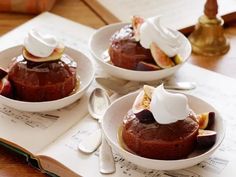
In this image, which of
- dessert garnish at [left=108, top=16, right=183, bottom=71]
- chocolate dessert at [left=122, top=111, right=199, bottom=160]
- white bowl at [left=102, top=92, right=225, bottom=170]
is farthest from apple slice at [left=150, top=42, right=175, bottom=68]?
chocolate dessert at [left=122, top=111, right=199, bottom=160]

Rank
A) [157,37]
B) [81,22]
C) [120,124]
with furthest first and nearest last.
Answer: [81,22] < [157,37] < [120,124]

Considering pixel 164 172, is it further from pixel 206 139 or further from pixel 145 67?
pixel 145 67

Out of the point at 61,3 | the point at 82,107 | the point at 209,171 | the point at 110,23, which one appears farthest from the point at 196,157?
the point at 61,3

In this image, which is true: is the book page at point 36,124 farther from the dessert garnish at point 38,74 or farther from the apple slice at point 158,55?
the apple slice at point 158,55

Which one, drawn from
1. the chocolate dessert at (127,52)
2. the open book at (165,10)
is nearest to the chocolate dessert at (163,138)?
the chocolate dessert at (127,52)

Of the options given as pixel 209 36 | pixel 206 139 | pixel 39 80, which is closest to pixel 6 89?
pixel 39 80

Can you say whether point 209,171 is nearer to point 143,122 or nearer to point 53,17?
point 143,122
